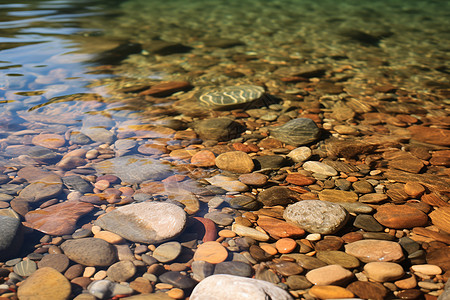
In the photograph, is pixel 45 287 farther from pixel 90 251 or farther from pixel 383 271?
pixel 383 271

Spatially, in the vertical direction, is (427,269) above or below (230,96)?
below

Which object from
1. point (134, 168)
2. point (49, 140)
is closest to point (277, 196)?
point (134, 168)

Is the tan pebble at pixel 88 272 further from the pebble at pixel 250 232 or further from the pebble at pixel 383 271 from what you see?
the pebble at pixel 383 271

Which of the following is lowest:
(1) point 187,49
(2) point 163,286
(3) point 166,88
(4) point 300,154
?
(2) point 163,286

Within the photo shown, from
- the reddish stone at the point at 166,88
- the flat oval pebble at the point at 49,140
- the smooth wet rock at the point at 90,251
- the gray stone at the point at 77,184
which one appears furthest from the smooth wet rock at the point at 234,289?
the reddish stone at the point at 166,88

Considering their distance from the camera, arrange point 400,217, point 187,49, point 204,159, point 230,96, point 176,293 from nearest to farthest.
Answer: point 176,293 → point 400,217 → point 204,159 → point 230,96 → point 187,49

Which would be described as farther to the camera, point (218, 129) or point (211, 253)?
point (218, 129)

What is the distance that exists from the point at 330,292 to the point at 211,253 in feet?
2.22

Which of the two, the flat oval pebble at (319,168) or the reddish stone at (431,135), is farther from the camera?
the reddish stone at (431,135)

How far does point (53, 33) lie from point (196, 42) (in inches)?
113

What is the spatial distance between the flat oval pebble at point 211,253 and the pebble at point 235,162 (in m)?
0.89

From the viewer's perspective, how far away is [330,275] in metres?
1.95

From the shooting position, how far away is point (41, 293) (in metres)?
1.80

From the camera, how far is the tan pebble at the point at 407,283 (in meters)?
1.90
